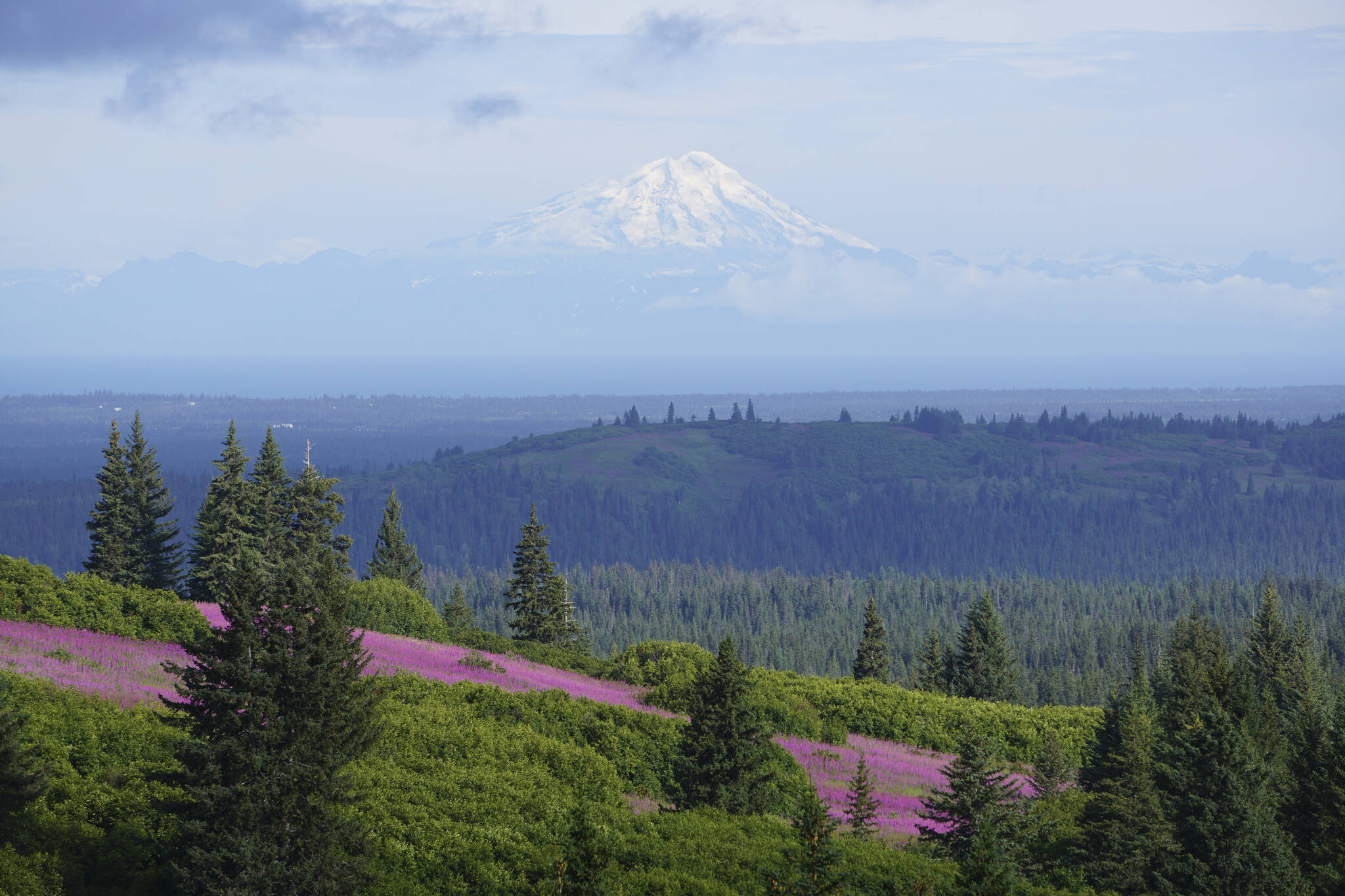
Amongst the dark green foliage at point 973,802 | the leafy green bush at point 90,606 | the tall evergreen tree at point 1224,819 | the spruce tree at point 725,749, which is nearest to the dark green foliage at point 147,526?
the leafy green bush at point 90,606

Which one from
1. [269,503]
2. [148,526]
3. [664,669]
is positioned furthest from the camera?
[148,526]

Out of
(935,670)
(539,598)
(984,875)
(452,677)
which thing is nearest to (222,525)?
(539,598)

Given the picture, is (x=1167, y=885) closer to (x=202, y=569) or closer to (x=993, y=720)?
(x=993, y=720)

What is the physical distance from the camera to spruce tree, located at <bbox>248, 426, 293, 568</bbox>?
65812 mm

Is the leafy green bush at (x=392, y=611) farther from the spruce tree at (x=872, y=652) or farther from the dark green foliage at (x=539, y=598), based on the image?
the spruce tree at (x=872, y=652)

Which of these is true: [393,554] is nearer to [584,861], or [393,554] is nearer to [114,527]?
[114,527]

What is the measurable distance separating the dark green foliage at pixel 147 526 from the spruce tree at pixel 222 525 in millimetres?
1489

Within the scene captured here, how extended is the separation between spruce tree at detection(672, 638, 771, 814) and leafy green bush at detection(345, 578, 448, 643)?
1170 inches

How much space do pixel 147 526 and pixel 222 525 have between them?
582 centimetres

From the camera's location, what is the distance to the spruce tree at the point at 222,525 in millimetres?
64188

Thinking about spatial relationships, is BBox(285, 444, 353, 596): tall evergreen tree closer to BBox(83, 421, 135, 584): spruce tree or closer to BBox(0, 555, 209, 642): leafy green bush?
BBox(83, 421, 135, 584): spruce tree

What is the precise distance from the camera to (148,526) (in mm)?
69312

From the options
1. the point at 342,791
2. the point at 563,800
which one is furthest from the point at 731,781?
the point at 342,791

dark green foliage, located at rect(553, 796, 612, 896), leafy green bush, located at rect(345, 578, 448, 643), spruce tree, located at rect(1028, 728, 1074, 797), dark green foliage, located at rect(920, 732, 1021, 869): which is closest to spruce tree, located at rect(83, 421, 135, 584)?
leafy green bush, located at rect(345, 578, 448, 643)
